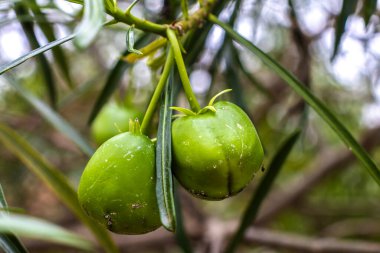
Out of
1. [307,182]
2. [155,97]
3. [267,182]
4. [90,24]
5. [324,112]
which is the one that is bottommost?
[307,182]

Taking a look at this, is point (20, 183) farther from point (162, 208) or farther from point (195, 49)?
point (162, 208)

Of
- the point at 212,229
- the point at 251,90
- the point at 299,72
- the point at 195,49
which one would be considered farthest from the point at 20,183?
the point at 195,49

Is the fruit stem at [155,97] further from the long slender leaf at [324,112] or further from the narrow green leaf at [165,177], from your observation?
the long slender leaf at [324,112]

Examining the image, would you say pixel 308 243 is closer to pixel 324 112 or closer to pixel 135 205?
pixel 324 112

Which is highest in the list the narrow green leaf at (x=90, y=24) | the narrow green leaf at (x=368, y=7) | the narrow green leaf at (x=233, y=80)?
the narrow green leaf at (x=90, y=24)

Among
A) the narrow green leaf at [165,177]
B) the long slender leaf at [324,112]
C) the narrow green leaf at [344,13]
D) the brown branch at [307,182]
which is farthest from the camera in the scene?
the brown branch at [307,182]

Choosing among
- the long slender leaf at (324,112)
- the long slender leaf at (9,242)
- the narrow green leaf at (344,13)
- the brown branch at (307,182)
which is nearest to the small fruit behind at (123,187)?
the long slender leaf at (9,242)

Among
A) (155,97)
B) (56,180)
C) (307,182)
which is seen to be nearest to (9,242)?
(155,97)
